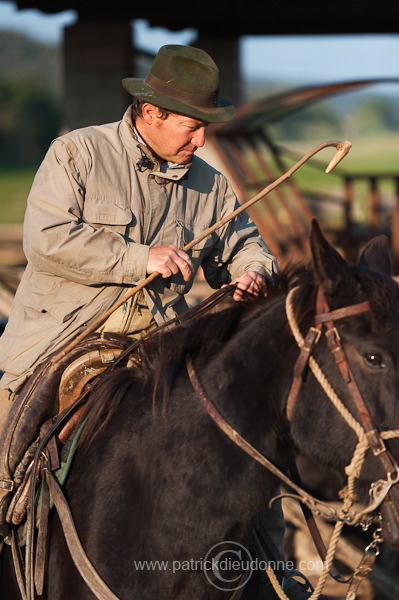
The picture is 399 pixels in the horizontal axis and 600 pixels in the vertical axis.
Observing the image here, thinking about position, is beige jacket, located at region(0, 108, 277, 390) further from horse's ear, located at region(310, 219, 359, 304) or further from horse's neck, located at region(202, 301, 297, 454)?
horse's ear, located at region(310, 219, 359, 304)

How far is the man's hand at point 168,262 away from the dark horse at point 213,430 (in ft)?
0.63

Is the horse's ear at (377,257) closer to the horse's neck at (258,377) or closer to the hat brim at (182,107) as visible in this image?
the horse's neck at (258,377)

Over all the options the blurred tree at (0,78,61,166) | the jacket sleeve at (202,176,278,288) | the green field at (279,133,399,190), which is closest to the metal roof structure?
the jacket sleeve at (202,176,278,288)

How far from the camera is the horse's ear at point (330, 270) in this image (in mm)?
2408

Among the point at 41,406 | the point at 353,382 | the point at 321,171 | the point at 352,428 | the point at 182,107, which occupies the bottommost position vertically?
the point at 321,171

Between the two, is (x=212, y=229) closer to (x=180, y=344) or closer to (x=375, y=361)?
(x=180, y=344)

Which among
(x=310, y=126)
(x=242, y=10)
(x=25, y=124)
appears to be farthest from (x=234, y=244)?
(x=310, y=126)

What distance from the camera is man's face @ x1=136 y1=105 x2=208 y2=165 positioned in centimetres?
311

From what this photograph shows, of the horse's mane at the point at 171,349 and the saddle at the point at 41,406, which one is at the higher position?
the horse's mane at the point at 171,349

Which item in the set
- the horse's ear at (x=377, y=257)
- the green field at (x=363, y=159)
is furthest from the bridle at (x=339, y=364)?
the green field at (x=363, y=159)

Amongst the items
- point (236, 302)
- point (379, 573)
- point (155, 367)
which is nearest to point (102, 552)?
point (155, 367)

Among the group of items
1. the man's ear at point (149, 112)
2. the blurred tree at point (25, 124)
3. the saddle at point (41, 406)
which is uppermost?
the man's ear at point (149, 112)

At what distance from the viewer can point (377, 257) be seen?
9.25ft

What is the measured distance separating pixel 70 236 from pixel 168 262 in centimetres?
33
